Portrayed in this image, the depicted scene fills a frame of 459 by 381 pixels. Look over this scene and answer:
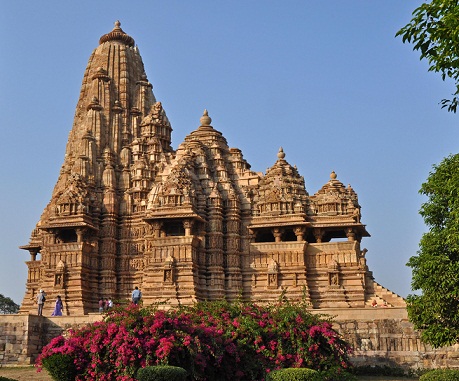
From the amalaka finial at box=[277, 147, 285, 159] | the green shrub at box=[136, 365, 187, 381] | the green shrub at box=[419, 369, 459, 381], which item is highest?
the amalaka finial at box=[277, 147, 285, 159]

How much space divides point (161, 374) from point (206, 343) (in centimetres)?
289

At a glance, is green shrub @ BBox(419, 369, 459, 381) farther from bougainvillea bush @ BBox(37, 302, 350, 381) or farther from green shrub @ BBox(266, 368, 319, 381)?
bougainvillea bush @ BBox(37, 302, 350, 381)

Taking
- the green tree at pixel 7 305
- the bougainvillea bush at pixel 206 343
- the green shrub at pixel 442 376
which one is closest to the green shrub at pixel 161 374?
the bougainvillea bush at pixel 206 343

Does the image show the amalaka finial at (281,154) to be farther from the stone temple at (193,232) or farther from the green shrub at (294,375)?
the green shrub at (294,375)

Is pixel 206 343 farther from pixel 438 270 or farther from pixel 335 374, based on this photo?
pixel 438 270

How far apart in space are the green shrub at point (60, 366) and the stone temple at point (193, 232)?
17.6m

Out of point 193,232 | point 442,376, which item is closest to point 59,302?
point 193,232

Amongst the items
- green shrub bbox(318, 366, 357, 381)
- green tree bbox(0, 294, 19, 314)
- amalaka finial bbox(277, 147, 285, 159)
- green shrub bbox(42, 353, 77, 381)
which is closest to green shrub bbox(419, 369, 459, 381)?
green shrub bbox(318, 366, 357, 381)

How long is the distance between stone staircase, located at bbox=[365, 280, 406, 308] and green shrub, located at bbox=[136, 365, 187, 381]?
20251 mm

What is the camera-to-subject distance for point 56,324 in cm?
3073

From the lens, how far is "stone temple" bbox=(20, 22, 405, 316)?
37500mm

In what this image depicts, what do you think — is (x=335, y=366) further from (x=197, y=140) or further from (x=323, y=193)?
(x=197, y=140)

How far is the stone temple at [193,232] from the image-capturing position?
37500 millimetres

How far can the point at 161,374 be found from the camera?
682 inches
